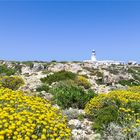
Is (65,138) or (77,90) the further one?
(77,90)

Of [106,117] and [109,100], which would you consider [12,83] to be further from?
[106,117]

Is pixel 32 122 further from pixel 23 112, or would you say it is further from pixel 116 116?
pixel 116 116

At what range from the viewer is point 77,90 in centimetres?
1520

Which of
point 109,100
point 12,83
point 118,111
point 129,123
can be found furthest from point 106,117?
point 12,83

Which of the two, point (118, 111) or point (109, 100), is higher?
point (109, 100)

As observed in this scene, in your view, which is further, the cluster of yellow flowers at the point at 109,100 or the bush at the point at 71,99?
the bush at the point at 71,99

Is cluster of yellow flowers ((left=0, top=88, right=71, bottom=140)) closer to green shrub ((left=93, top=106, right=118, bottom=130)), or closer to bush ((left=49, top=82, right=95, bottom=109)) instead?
green shrub ((left=93, top=106, right=118, bottom=130))

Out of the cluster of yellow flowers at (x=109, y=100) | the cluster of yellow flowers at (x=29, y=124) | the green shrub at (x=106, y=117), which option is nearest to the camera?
the cluster of yellow flowers at (x=29, y=124)

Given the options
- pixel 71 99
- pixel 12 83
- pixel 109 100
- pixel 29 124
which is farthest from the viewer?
pixel 12 83

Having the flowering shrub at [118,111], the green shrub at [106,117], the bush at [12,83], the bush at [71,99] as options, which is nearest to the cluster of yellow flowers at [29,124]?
the flowering shrub at [118,111]

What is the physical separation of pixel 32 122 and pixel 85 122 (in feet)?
12.3

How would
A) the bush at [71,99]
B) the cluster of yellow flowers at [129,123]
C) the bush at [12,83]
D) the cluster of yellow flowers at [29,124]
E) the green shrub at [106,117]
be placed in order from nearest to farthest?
the cluster of yellow flowers at [29,124] → the cluster of yellow flowers at [129,123] → the green shrub at [106,117] → the bush at [71,99] → the bush at [12,83]

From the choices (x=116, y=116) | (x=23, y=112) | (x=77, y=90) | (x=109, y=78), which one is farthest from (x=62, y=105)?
(x=109, y=78)

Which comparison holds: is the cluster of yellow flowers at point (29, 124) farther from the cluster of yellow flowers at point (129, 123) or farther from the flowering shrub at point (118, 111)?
the flowering shrub at point (118, 111)
